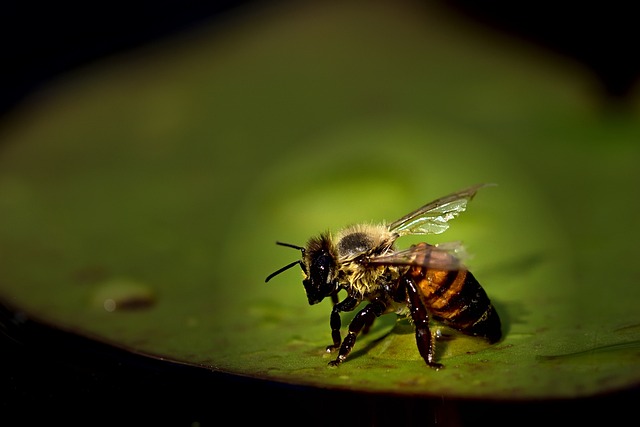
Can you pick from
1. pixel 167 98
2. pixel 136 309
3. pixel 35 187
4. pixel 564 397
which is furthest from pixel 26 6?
pixel 564 397

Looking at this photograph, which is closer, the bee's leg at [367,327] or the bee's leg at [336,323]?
the bee's leg at [336,323]

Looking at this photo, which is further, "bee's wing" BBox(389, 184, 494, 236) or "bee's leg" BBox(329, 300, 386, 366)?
"bee's wing" BBox(389, 184, 494, 236)

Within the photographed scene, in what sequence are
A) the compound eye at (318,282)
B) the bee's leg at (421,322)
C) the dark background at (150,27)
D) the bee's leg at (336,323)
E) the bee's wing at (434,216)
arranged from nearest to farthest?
the bee's leg at (421,322) → the bee's leg at (336,323) → the compound eye at (318,282) → the bee's wing at (434,216) → the dark background at (150,27)

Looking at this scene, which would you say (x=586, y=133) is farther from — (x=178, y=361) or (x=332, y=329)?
(x=178, y=361)

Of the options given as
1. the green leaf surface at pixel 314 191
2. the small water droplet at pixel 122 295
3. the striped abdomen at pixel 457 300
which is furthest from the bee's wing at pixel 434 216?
the small water droplet at pixel 122 295

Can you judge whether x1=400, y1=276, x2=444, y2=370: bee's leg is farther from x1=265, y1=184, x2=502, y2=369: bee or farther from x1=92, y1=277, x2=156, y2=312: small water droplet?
x1=92, y1=277, x2=156, y2=312: small water droplet

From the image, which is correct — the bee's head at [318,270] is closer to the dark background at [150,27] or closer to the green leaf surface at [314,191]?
the green leaf surface at [314,191]

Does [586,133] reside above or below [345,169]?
above

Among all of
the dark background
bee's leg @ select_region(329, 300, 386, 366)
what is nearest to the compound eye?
bee's leg @ select_region(329, 300, 386, 366)
